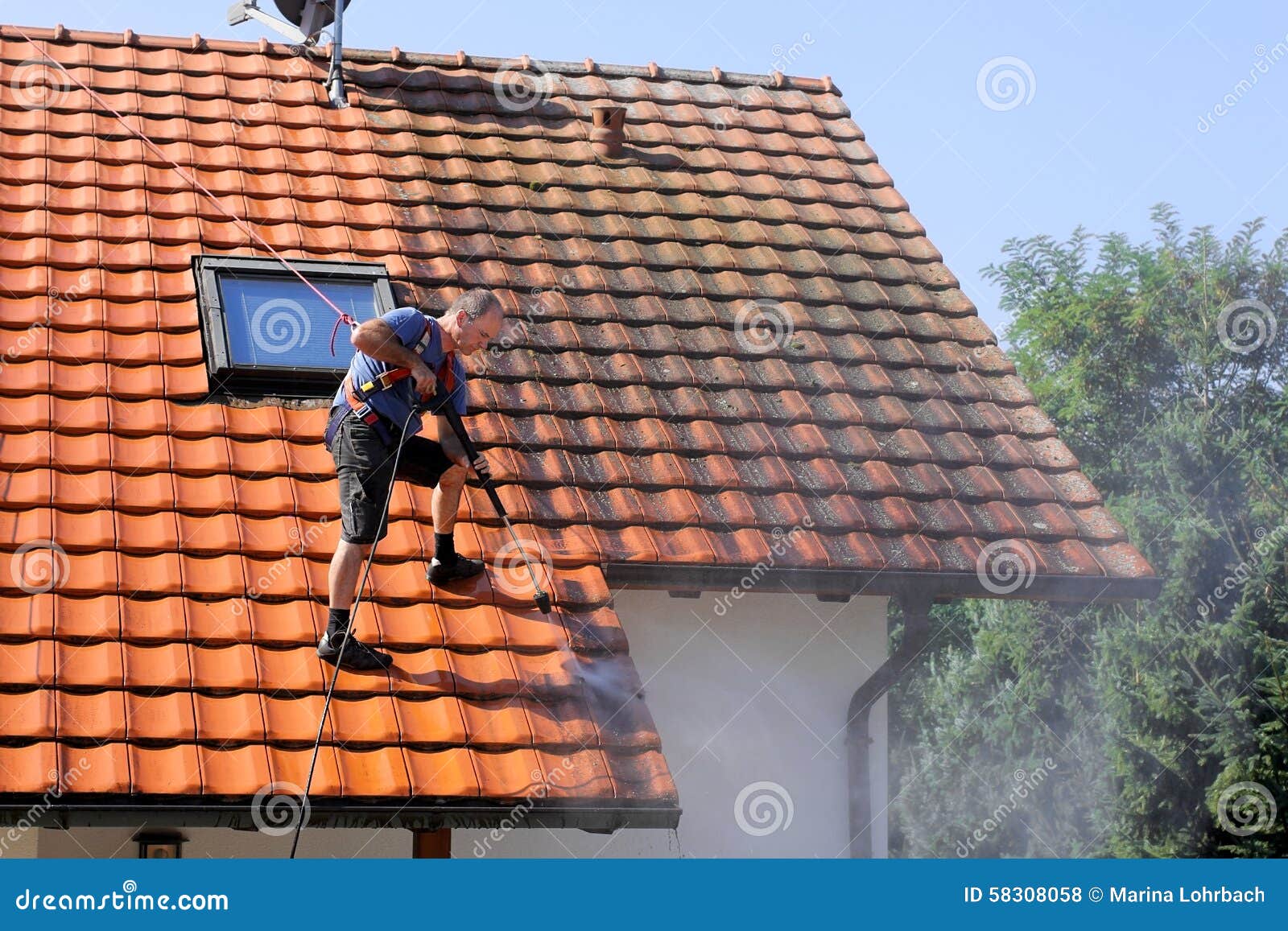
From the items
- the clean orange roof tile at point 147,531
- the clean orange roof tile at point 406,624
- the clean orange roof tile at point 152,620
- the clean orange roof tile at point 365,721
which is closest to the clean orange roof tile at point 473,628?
the clean orange roof tile at point 406,624

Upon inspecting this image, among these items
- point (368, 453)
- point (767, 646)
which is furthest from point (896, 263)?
point (368, 453)

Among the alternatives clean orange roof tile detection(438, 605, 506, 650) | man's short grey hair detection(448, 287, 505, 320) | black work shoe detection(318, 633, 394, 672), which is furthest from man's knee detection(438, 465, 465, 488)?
black work shoe detection(318, 633, 394, 672)

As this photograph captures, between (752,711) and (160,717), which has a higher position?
(752,711)

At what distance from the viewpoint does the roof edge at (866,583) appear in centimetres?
656

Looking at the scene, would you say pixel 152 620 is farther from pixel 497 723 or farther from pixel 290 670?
pixel 497 723

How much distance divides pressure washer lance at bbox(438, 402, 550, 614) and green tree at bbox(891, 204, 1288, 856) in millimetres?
14365

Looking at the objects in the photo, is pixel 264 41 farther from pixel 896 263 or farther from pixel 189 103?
pixel 896 263

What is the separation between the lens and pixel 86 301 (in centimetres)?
717

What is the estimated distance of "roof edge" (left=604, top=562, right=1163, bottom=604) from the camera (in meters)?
6.56

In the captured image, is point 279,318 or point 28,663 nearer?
point 28,663

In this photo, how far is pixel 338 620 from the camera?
579 cm

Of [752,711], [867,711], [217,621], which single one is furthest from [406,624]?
[867,711]

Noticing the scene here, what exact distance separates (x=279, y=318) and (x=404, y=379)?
1.44 m

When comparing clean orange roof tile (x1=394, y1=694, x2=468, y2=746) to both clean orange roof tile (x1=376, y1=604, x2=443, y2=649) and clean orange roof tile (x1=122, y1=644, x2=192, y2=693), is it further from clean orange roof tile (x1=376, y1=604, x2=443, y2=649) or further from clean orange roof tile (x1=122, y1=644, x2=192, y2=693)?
clean orange roof tile (x1=122, y1=644, x2=192, y2=693)
